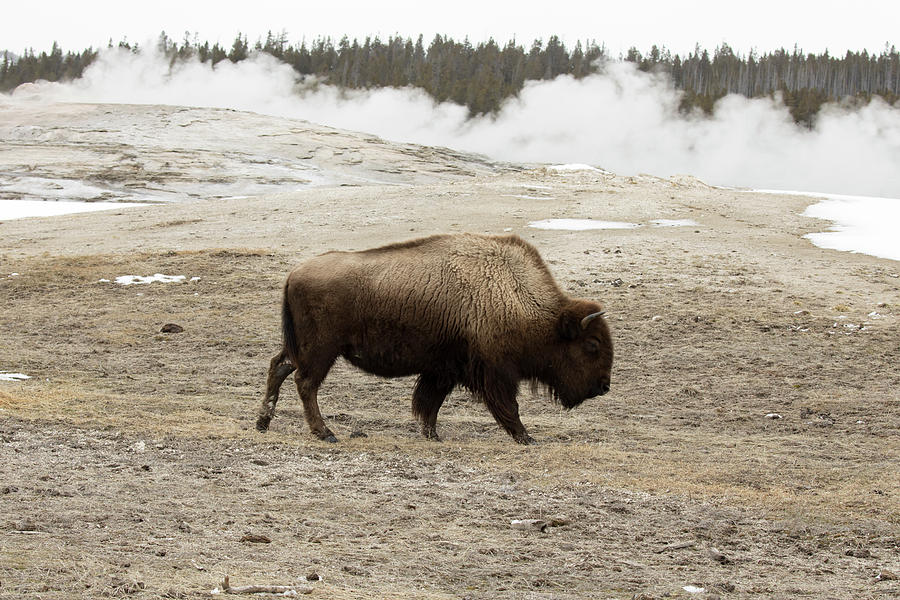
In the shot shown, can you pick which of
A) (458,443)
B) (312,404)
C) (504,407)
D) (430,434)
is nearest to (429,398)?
(430,434)

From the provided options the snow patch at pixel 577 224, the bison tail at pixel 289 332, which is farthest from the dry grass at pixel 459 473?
the snow patch at pixel 577 224

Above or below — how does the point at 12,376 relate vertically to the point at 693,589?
below

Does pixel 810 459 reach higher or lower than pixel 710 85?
lower

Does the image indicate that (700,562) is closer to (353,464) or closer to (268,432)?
(353,464)

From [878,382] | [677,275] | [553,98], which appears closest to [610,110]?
[553,98]

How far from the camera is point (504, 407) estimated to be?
9305 millimetres

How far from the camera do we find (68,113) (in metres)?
Answer: 59.4

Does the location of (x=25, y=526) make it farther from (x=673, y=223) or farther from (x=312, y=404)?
(x=673, y=223)

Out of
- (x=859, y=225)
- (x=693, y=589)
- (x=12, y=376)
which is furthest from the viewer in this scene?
(x=859, y=225)

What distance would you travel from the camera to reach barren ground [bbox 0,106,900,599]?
5.13 m

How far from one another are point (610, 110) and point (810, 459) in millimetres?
82683

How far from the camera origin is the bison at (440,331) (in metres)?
9.48

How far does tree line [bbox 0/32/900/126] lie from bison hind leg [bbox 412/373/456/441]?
80.6m

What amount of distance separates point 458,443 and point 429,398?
71cm
